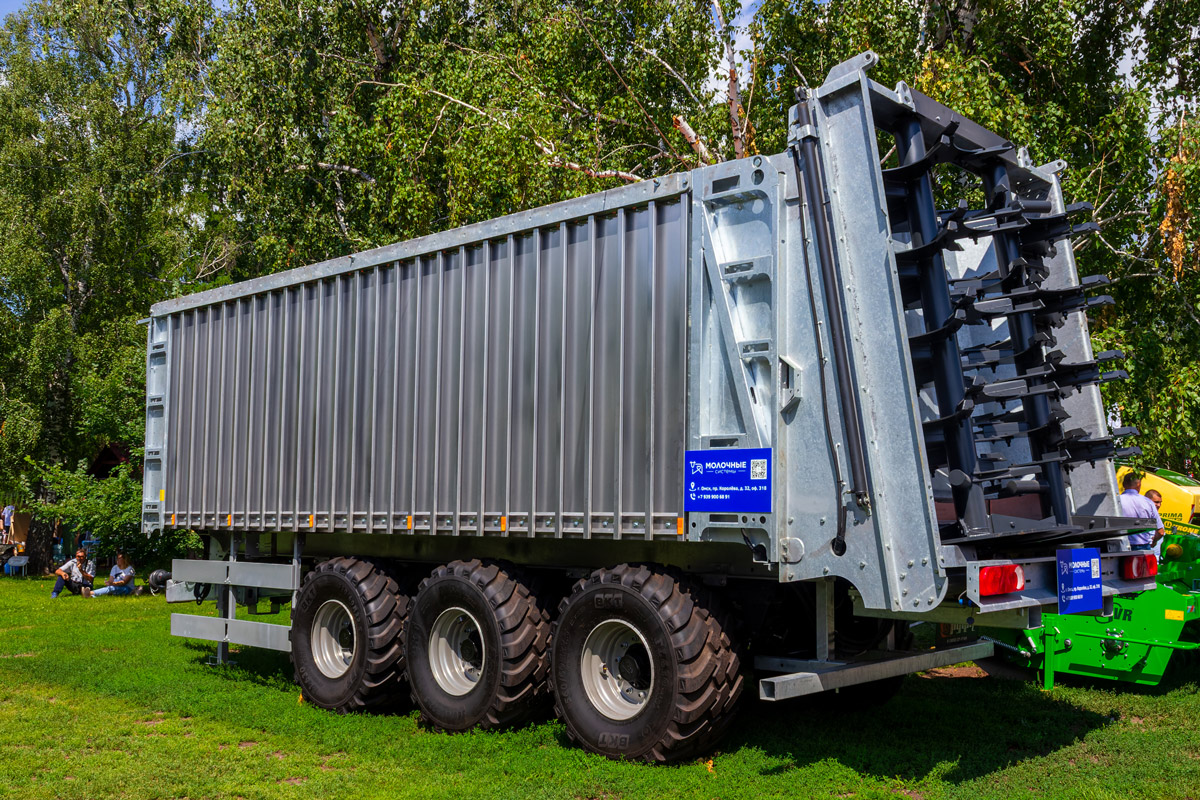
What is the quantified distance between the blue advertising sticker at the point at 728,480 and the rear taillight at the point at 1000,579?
1.20 meters

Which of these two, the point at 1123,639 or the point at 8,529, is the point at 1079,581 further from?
the point at 8,529

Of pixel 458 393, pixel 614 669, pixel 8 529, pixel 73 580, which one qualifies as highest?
pixel 8 529

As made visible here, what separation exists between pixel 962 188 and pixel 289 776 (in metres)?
10.9

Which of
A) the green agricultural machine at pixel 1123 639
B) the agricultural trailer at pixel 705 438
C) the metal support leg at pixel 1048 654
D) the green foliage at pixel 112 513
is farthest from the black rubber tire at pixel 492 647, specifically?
the green foliage at pixel 112 513

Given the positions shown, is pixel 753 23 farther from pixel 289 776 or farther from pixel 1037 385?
pixel 289 776

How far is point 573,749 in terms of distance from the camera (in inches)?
270

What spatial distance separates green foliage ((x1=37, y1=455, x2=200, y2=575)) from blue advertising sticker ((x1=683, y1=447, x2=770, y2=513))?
16.1 metres

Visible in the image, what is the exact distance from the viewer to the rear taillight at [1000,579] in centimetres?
545

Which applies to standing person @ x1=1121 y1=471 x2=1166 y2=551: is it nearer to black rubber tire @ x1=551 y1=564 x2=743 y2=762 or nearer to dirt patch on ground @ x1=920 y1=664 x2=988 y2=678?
dirt patch on ground @ x1=920 y1=664 x2=988 y2=678

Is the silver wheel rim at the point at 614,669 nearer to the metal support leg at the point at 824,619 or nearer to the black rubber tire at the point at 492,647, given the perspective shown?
the black rubber tire at the point at 492,647

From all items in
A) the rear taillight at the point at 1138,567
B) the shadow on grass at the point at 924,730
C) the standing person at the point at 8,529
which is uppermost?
the standing person at the point at 8,529

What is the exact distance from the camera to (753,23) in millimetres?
17797

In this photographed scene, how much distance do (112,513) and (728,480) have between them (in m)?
18.0

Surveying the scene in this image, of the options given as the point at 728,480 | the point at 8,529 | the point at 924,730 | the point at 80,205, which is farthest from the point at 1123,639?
the point at 8,529
